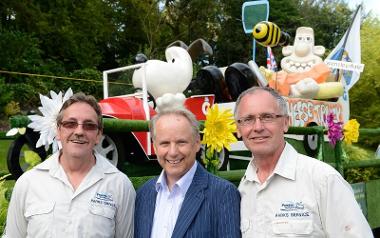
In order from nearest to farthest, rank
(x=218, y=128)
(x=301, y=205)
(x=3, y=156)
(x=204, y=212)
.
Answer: (x=301, y=205)
(x=204, y=212)
(x=218, y=128)
(x=3, y=156)

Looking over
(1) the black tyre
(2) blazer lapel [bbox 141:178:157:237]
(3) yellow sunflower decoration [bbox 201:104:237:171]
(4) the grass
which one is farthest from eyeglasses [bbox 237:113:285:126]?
(4) the grass

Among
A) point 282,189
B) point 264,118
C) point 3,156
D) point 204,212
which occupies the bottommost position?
point 3,156

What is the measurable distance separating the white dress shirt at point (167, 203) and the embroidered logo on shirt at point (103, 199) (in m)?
0.21

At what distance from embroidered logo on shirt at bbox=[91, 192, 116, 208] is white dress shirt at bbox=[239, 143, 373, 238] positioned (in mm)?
592

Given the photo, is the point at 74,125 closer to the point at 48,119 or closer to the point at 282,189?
the point at 48,119

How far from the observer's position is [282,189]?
2.14m

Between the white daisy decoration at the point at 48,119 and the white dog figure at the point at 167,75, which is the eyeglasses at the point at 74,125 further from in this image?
the white dog figure at the point at 167,75

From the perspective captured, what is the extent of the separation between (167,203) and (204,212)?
0.18 m

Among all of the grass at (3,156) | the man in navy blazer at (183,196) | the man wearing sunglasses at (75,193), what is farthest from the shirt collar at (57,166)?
the grass at (3,156)

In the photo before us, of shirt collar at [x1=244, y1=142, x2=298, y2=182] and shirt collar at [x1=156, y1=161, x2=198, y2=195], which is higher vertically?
shirt collar at [x1=244, y1=142, x2=298, y2=182]

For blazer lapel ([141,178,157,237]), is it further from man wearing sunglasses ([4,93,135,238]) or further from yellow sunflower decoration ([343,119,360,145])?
yellow sunflower decoration ([343,119,360,145])

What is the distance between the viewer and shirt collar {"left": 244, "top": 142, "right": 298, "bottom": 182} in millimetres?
2148

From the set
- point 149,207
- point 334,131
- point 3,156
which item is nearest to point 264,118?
point 149,207

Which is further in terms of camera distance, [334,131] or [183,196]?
[334,131]
